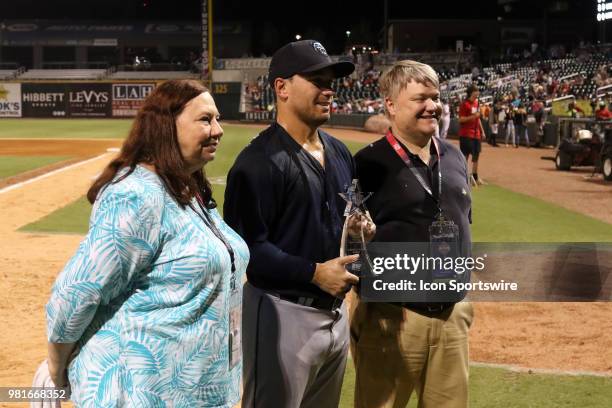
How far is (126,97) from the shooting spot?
56.1m

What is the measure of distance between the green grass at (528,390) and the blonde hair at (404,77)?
7.77 ft

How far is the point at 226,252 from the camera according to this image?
2895 millimetres

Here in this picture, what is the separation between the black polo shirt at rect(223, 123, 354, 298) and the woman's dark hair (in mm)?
549

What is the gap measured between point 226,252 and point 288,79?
99 centimetres

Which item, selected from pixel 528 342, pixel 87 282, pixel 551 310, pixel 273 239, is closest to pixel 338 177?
pixel 273 239

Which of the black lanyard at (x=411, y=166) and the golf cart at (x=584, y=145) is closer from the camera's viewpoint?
the black lanyard at (x=411, y=166)

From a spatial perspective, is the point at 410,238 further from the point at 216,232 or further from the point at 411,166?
the point at 216,232

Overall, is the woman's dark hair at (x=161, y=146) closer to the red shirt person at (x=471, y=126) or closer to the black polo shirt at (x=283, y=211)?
the black polo shirt at (x=283, y=211)

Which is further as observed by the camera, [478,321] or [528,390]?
[478,321]

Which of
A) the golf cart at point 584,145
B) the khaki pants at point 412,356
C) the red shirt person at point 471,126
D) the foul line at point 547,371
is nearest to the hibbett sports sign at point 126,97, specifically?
the golf cart at point 584,145

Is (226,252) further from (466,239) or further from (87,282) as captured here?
(466,239)

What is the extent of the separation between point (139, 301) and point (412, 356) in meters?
1.57

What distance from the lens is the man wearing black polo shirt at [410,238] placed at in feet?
12.8

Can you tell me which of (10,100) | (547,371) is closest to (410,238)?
(547,371)
